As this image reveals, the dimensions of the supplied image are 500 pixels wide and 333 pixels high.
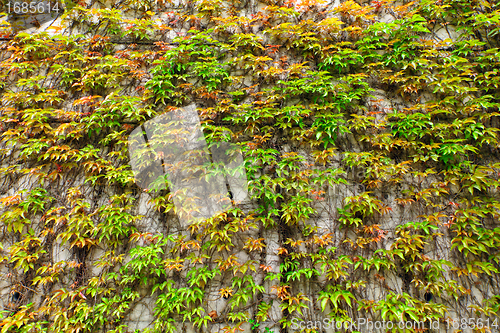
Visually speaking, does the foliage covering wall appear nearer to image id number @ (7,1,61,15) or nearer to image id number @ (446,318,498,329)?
image id number @ (446,318,498,329)

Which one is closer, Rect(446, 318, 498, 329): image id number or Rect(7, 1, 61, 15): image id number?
Rect(446, 318, 498, 329): image id number

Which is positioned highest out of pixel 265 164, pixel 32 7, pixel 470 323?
pixel 32 7

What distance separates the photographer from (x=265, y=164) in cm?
288

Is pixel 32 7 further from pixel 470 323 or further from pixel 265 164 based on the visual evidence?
pixel 470 323

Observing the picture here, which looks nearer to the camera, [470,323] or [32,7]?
[470,323]

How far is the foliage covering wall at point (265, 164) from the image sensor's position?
8.53ft

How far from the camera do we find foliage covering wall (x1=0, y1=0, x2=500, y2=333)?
2600 mm

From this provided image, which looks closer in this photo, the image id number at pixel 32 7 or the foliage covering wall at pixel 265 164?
the foliage covering wall at pixel 265 164
